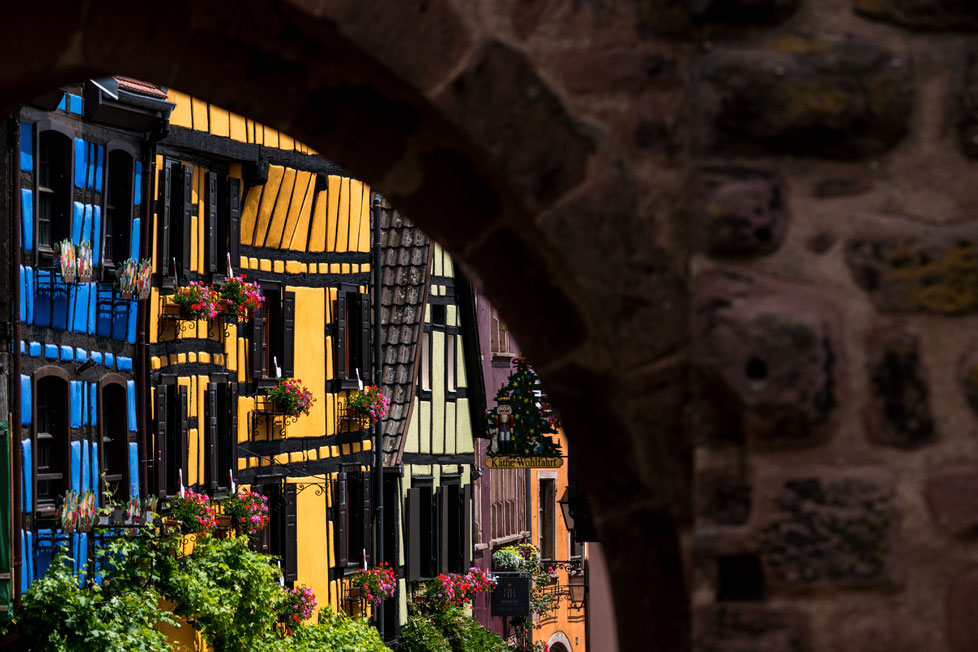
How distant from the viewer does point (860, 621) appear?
2.13 metres

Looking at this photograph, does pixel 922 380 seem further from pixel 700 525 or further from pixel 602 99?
pixel 602 99

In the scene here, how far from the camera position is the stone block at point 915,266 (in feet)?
7.16

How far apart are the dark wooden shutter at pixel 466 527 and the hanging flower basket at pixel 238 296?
6.81 m

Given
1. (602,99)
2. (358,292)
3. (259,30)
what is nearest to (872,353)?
(602,99)

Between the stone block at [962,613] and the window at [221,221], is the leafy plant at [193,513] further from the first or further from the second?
the stone block at [962,613]

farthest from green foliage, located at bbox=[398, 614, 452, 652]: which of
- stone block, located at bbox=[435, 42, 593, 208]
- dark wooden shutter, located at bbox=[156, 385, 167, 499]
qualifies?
stone block, located at bbox=[435, 42, 593, 208]

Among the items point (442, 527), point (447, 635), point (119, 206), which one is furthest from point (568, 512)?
point (442, 527)

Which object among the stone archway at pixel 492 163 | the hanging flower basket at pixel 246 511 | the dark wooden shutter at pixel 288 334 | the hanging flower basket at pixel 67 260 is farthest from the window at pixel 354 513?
the stone archway at pixel 492 163

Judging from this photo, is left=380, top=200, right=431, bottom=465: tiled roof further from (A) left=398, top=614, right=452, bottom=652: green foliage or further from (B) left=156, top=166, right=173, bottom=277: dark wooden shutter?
(B) left=156, top=166, right=173, bottom=277: dark wooden shutter

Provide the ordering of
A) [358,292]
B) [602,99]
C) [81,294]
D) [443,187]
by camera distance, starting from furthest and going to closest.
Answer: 1. [358,292]
2. [81,294]
3. [443,187]
4. [602,99]

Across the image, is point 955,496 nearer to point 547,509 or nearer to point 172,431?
point 172,431

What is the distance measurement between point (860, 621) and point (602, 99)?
2.82 feet

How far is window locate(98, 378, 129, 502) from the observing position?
11.5 meters

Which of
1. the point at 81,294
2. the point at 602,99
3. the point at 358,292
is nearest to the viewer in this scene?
the point at 602,99
